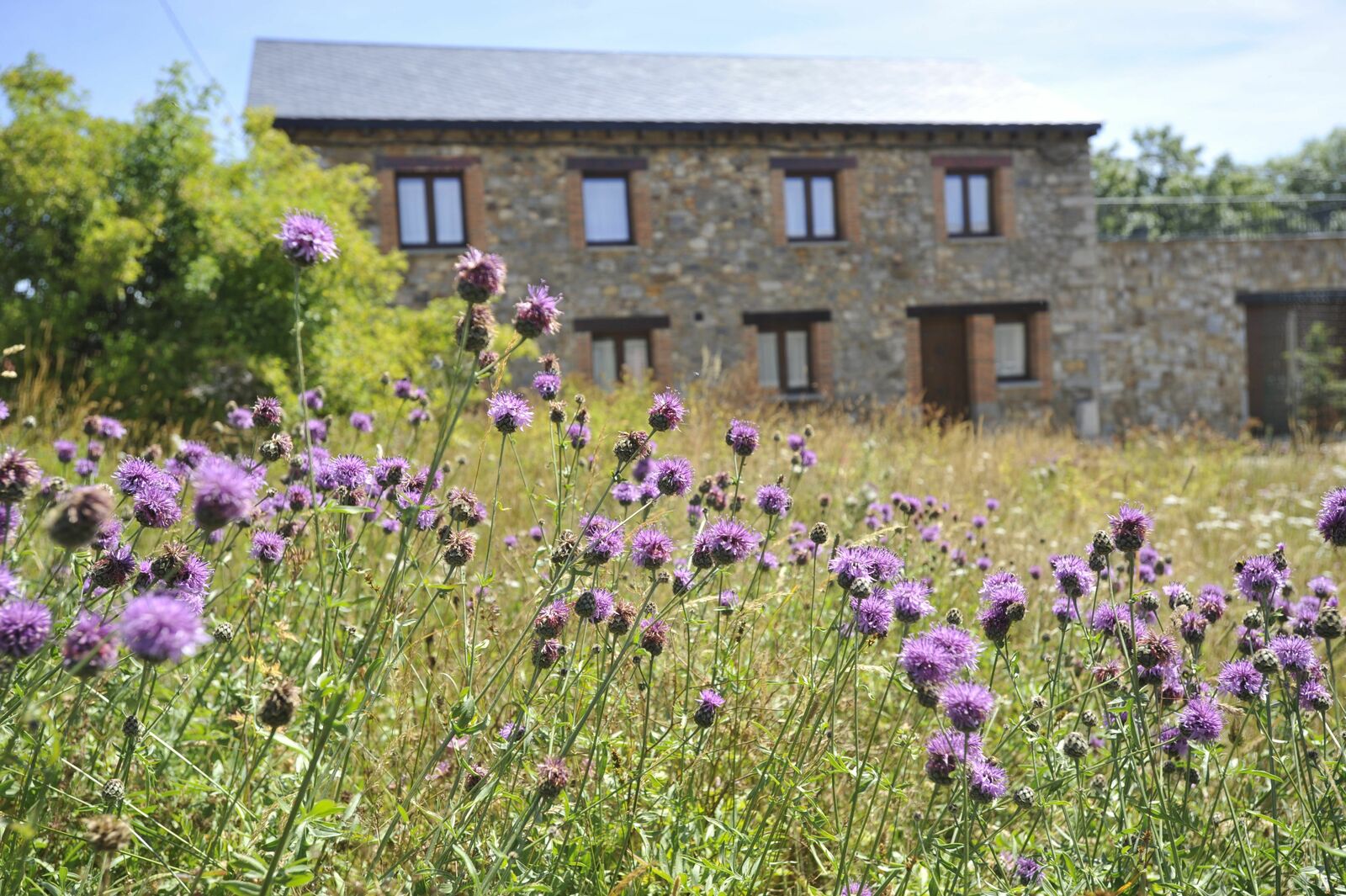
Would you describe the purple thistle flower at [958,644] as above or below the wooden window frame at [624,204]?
below

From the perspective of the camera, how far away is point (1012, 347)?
732 inches

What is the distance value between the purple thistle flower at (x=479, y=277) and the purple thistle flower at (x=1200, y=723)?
2050mm

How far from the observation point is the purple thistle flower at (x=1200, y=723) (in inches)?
96.6

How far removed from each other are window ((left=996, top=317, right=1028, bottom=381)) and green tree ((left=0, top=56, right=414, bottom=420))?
12.3m

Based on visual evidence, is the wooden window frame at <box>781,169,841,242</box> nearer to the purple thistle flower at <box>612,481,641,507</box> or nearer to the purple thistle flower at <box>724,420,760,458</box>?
the purple thistle flower at <box>612,481,641,507</box>

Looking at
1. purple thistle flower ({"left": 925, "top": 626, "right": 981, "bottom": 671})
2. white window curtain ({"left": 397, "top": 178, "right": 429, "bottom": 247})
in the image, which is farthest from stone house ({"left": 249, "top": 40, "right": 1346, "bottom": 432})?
purple thistle flower ({"left": 925, "top": 626, "right": 981, "bottom": 671})

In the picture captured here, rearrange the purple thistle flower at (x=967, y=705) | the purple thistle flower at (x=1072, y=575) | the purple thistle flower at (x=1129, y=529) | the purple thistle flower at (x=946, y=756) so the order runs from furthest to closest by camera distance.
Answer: the purple thistle flower at (x=1072, y=575)
the purple thistle flower at (x=1129, y=529)
the purple thistle flower at (x=946, y=756)
the purple thistle flower at (x=967, y=705)

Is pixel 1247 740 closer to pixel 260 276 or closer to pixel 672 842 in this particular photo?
pixel 672 842

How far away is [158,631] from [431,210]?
51.2ft

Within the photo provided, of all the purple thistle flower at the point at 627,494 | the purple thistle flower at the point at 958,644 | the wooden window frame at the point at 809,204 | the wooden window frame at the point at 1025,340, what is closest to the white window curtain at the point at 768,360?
the wooden window frame at the point at 809,204

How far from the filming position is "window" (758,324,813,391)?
690 inches

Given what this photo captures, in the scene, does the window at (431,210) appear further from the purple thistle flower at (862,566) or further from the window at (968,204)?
the purple thistle flower at (862,566)

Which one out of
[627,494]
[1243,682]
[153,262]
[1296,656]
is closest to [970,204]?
[153,262]

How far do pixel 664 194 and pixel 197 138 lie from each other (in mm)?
7938
